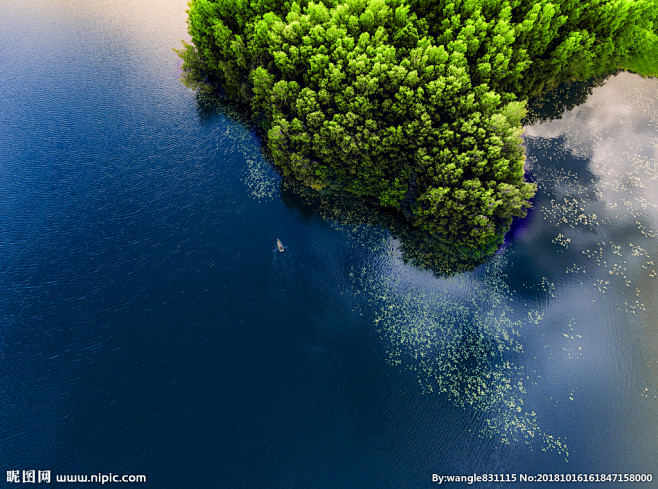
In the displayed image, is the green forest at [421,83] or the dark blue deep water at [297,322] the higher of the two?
the green forest at [421,83]

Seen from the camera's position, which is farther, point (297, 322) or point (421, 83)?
point (297, 322)

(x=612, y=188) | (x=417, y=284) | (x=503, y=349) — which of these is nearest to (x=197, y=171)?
(x=417, y=284)

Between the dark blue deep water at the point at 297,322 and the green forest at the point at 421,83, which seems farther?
the green forest at the point at 421,83

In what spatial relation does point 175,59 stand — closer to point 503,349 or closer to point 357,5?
point 357,5

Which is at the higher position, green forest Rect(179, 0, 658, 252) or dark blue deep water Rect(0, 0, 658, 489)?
green forest Rect(179, 0, 658, 252)

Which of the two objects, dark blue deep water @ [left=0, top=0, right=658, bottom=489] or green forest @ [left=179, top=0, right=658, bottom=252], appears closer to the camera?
dark blue deep water @ [left=0, top=0, right=658, bottom=489]
